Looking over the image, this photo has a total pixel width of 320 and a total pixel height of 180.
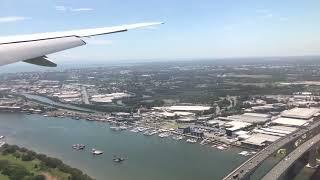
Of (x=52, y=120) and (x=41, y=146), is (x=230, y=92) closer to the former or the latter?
(x=52, y=120)

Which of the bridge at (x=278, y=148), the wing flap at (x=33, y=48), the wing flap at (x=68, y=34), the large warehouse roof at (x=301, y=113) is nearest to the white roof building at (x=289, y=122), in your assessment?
the large warehouse roof at (x=301, y=113)

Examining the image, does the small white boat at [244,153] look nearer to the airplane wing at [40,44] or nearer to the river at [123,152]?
the river at [123,152]

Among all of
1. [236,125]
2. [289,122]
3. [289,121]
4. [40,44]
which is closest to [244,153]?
[236,125]

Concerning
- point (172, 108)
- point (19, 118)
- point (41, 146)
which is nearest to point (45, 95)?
point (19, 118)

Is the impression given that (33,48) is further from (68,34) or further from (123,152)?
(123,152)

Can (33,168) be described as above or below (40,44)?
below

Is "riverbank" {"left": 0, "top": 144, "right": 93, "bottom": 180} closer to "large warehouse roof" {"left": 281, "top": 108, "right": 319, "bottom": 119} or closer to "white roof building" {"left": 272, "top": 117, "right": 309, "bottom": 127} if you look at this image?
"white roof building" {"left": 272, "top": 117, "right": 309, "bottom": 127}
